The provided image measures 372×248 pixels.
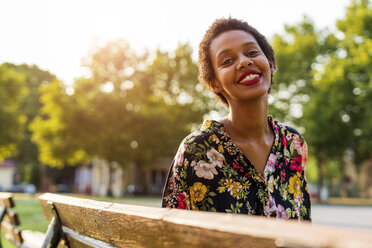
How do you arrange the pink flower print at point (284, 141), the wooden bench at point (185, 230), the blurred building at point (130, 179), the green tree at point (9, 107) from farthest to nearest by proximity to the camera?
1. the blurred building at point (130, 179)
2. the green tree at point (9, 107)
3. the pink flower print at point (284, 141)
4. the wooden bench at point (185, 230)

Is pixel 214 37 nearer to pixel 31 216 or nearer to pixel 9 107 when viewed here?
pixel 31 216

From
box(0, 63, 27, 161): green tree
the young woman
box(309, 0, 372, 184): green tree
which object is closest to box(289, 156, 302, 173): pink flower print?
the young woman

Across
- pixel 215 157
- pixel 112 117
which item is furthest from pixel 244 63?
pixel 112 117

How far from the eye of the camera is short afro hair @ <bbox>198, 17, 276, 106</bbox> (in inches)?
102

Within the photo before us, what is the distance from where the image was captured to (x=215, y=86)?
2.67 meters

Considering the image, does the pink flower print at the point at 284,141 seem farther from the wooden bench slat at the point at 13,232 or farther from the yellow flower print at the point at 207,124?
the wooden bench slat at the point at 13,232

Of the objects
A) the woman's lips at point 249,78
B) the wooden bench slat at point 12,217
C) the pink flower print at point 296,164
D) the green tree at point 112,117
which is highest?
the green tree at point 112,117

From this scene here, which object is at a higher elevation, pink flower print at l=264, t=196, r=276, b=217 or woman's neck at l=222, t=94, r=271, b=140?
woman's neck at l=222, t=94, r=271, b=140

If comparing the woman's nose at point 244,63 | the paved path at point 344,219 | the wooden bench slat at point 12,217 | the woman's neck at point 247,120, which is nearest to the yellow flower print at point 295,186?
the woman's neck at point 247,120

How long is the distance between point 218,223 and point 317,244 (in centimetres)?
A: 28

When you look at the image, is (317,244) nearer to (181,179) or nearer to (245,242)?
(245,242)

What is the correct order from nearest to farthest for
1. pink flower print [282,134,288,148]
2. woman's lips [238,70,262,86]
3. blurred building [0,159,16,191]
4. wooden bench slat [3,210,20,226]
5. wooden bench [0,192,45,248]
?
woman's lips [238,70,262,86], pink flower print [282,134,288,148], wooden bench [0,192,45,248], wooden bench slat [3,210,20,226], blurred building [0,159,16,191]

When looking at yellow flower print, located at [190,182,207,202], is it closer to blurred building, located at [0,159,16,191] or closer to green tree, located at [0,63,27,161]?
green tree, located at [0,63,27,161]

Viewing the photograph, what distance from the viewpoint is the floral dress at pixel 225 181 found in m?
2.14
